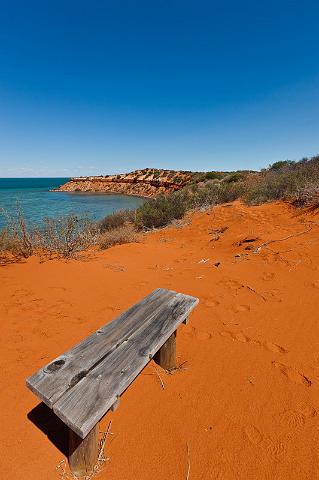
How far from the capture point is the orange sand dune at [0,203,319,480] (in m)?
1.77

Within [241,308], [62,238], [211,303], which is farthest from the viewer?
[62,238]

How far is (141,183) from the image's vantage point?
159 ft

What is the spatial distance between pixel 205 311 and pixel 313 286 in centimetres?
178

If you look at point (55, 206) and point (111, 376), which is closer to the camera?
point (111, 376)

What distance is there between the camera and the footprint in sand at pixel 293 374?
2.31m

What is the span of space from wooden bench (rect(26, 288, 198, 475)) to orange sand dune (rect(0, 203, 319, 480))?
345 millimetres

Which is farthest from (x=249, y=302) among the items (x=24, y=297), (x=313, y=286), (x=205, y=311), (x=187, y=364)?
(x=24, y=297)

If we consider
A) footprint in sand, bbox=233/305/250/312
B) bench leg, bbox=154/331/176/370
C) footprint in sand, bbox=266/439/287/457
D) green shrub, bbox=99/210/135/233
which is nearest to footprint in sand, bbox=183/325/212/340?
bench leg, bbox=154/331/176/370

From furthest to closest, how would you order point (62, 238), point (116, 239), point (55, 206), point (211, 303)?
point (55, 206)
point (116, 239)
point (62, 238)
point (211, 303)

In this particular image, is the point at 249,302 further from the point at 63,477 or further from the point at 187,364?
the point at 63,477

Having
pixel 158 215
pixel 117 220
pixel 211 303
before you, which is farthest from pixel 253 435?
pixel 117 220

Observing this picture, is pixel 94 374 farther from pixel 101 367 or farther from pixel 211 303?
pixel 211 303

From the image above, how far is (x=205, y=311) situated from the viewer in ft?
11.9

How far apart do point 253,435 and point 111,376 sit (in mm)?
1156
